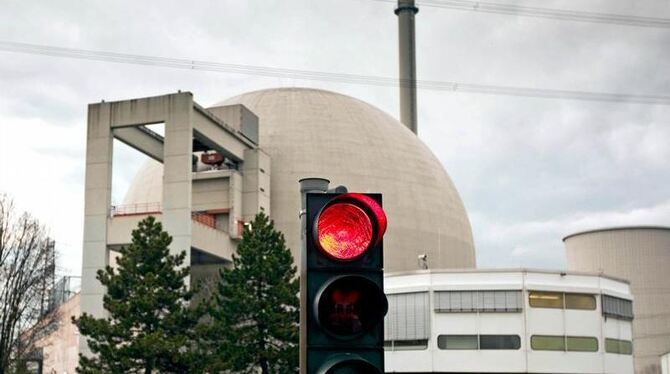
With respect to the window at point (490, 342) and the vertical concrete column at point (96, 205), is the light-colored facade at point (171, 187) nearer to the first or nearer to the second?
the vertical concrete column at point (96, 205)

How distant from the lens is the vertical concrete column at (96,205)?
61438 millimetres

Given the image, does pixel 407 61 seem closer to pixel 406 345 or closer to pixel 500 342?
pixel 406 345

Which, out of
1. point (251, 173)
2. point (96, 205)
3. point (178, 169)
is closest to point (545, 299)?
point (251, 173)

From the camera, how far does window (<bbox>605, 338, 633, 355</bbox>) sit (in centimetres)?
6806

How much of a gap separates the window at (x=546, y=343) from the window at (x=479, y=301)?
2324 mm

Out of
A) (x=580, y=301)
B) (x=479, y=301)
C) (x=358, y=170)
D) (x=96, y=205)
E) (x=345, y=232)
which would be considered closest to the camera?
(x=345, y=232)

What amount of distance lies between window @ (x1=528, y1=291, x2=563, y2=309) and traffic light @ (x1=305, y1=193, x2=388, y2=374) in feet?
208

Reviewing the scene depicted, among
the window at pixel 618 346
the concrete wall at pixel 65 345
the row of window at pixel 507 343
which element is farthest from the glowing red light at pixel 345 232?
the concrete wall at pixel 65 345

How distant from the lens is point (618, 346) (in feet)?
227

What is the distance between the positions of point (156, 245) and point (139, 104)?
55.3 feet

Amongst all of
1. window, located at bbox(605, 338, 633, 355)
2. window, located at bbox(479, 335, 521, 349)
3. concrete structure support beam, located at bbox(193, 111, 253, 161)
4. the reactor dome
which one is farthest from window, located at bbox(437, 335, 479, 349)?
concrete structure support beam, located at bbox(193, 111, 253, 161)

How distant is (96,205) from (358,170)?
26.8 metres

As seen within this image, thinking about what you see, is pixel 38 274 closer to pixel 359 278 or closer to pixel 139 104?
pixel 139 104

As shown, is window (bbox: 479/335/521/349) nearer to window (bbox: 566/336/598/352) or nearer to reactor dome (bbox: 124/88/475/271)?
window (bbox: 566/336/598/352)
